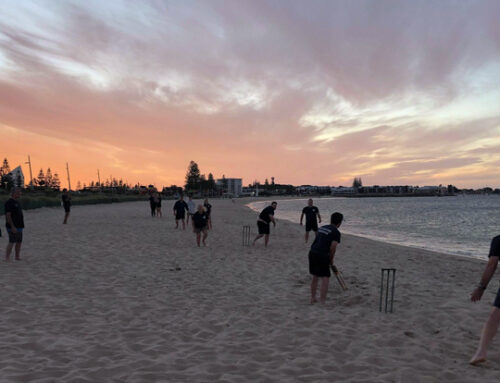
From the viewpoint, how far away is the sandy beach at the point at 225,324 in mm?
4133

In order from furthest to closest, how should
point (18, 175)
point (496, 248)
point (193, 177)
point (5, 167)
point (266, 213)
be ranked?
1. point (193, 177)
2. point (5, 167)
3. point (18, 175)
4. point (266, 213)
5. point (496, 248)

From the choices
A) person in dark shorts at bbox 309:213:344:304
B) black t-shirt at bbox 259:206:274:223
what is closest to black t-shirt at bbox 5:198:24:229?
black t-shirt at bbox 259:206:274:223

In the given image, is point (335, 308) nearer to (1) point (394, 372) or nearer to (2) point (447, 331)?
(2) point (447, 331)

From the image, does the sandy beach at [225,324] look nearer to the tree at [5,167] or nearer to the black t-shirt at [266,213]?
the black t-shirt at [266,213]

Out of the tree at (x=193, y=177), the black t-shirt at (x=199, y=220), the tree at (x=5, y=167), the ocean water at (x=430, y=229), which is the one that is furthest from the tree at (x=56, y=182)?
the black t-shirt at (x=199, y=220)

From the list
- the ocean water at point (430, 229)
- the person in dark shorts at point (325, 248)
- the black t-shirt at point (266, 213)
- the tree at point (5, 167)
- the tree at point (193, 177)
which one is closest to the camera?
the person in dark shorts at point (325, 248)

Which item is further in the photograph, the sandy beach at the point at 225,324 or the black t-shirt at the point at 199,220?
the black t-shirt at the point at 199,220

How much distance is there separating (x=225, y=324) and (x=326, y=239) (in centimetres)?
237

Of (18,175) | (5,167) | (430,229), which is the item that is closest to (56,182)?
(5,167)

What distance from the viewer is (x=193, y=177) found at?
158125 millimetres

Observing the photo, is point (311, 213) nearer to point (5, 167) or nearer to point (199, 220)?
→ point (199, 220)

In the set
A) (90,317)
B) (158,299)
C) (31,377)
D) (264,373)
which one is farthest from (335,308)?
(31,377)

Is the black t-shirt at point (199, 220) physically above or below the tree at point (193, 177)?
below

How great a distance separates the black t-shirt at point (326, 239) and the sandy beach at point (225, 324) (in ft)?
3.74
